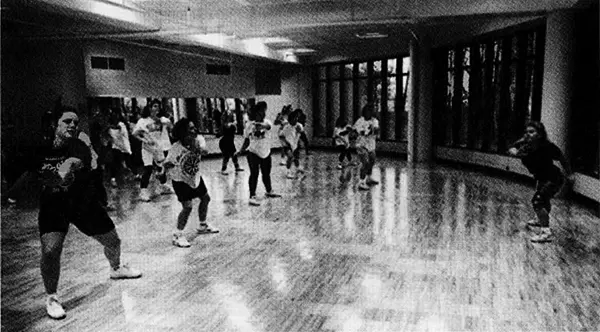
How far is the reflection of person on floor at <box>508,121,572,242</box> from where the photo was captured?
5699 millimetres

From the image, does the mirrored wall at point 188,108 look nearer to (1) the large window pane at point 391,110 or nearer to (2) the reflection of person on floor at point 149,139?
(2) the reflection of person on floor at point 149,139

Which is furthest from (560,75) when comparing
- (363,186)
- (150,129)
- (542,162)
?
(150,129)

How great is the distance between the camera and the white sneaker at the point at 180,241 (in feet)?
19.4

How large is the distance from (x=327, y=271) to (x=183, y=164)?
6.67 ft

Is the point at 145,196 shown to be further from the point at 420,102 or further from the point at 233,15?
the point at 420,102

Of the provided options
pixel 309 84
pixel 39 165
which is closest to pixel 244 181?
pixel 39 165

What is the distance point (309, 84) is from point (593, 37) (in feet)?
36.4

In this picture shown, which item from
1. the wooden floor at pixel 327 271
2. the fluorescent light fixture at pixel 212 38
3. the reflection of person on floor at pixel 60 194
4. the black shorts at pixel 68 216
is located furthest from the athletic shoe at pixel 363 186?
the reflection of person on floor at pixel 60 194

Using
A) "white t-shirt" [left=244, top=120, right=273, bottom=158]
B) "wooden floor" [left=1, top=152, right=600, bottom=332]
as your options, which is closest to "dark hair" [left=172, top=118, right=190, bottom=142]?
"wooden floor" [left=1, top=152, right=600, bottom=332]

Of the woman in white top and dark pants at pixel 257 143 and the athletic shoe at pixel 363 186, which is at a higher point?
the woman in white top and dark pants at pixel 257 143

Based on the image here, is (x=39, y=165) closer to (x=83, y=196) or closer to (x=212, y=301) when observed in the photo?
(x=83, y=196)

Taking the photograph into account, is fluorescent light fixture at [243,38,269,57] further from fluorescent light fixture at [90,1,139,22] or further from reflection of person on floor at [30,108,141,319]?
reflection of person on floor at [30,108,141,319]

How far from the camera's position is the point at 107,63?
12062 millimetres

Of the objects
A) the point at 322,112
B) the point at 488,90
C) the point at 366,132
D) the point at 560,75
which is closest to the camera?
the point at 560,75
